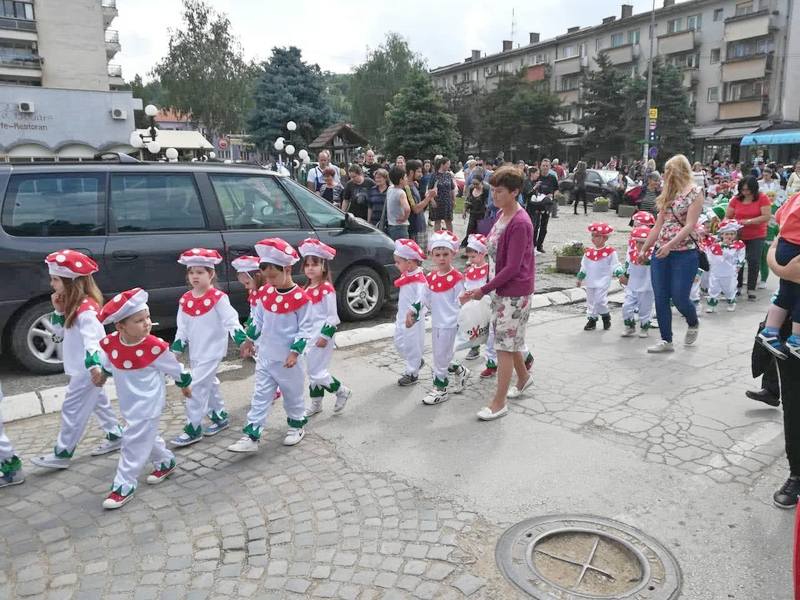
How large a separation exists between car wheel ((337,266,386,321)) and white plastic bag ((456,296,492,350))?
8.57 ft

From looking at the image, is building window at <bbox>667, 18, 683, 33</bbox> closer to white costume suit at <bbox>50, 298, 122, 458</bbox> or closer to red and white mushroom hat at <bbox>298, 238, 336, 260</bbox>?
red and white mushroom hat at <bbox>298, 238, 336, 260</bbox>

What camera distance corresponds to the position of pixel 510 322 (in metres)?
4.70

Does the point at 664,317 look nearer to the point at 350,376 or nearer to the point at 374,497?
the point at 350,376

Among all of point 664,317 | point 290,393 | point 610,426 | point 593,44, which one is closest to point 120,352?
point 290,393

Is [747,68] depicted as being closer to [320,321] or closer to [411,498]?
[320,321]

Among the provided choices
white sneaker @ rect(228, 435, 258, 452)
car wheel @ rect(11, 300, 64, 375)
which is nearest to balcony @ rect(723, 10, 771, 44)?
car wheel @ rect(11, 300, 64, 375)

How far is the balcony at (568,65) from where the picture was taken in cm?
5975

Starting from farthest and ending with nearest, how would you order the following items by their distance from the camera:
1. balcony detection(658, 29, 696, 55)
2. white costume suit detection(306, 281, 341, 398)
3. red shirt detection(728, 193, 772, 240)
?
balcony detection(658, 29, 696, 55), red shirt detection(728, 193, 772, 240), white costume suit detection(306, 281, 341, 398)

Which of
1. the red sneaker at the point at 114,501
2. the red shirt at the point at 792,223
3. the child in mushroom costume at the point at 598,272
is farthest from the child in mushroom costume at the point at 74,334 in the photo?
the child in mushroom costume at the point at 598,272

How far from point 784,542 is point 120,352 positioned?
3711 mm

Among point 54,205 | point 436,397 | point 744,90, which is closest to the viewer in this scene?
point 436,397

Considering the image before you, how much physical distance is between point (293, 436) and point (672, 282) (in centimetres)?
403

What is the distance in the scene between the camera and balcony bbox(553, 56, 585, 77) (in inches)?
2352

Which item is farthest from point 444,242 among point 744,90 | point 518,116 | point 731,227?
point 744,90
